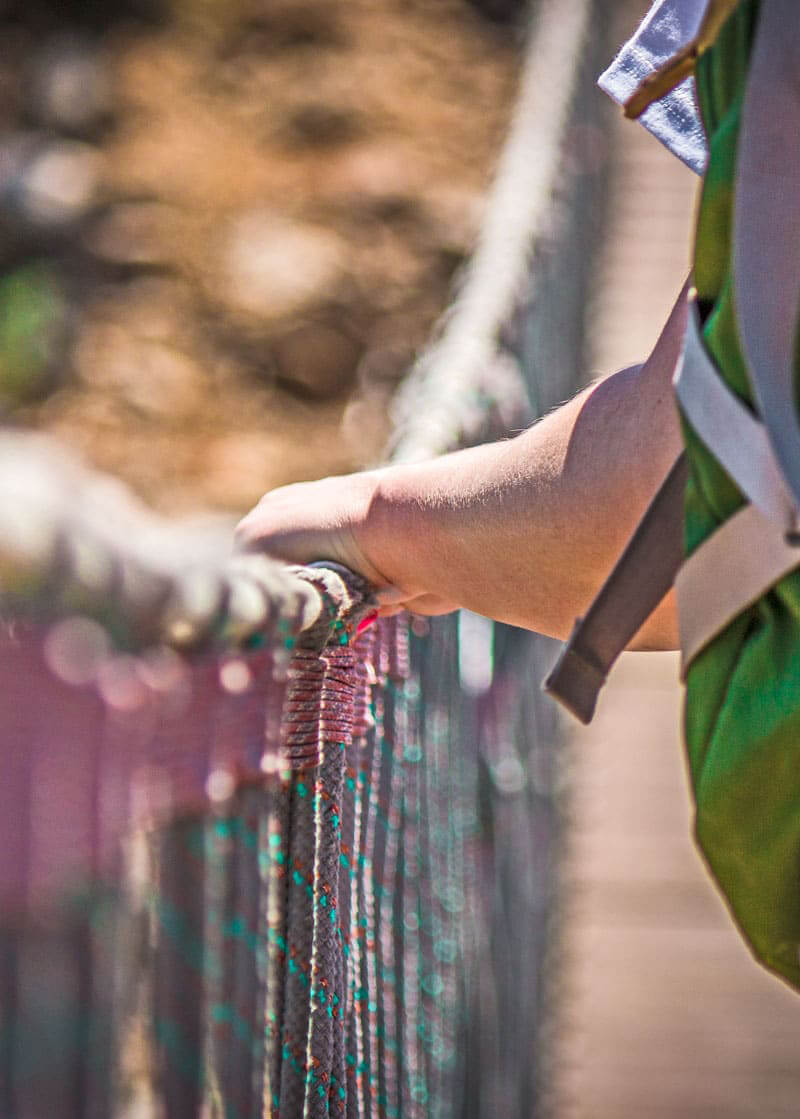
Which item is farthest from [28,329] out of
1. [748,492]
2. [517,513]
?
[748,492]

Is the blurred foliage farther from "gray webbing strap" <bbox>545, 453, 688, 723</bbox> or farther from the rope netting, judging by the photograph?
"gray webbing strap" <bbox>545, 453, 688, 723</bbox>

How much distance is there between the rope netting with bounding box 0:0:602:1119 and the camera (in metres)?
0.46

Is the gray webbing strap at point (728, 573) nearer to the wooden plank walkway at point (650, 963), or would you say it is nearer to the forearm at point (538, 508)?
the forearm at point (538, 508)

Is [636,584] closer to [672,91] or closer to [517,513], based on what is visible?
[517,513]

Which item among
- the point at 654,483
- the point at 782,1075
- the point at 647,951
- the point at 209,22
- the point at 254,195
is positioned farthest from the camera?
the point at 209,22

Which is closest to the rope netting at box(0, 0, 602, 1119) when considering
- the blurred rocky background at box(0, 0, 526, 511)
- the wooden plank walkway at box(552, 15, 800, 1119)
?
the wooden plank walkway at box(552, 15, 800, 1119)

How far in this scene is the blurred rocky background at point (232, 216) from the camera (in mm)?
4795

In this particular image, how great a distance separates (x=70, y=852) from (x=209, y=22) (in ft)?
21.4

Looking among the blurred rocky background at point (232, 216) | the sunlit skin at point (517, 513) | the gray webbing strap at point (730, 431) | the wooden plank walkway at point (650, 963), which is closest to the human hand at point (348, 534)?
the sunlit skin at point (517, 513)

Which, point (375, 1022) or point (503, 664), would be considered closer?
point (375, 1022)

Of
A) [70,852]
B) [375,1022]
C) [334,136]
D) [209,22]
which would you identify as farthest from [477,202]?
[70,852]

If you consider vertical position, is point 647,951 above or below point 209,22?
below

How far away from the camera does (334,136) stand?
5.88 metres

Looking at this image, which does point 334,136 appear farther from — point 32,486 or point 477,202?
point 32,486
